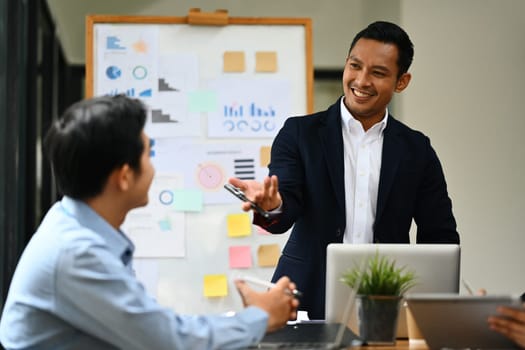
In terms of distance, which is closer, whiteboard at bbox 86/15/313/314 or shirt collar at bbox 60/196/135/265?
shirt collar at bbox 60/196/135/265

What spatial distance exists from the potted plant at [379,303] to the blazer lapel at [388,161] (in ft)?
2.28

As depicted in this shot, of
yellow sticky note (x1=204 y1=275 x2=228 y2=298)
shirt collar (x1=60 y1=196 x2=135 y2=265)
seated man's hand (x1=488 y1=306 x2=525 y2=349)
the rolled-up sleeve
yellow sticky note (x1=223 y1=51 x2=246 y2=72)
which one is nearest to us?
the rolled-up sleeve

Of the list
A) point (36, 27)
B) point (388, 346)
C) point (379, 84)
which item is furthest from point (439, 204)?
point (36, 27)

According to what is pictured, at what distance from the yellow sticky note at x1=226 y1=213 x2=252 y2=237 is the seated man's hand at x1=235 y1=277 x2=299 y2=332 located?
7.53 ft

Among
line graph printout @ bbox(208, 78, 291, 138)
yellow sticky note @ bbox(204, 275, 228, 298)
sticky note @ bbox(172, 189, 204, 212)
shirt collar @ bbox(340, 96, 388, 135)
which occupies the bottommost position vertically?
yellow sticky note @ bbox(204, 275, 228, 298)

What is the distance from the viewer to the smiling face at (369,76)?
2.70 m

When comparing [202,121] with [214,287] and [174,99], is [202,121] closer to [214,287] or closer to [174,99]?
[174,99]

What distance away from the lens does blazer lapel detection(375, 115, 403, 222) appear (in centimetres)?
265

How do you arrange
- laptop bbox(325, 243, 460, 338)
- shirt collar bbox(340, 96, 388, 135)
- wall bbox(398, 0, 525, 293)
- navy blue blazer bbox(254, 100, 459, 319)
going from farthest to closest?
wall bbox(398, 0, 525, 293), shirt collar bbox(340, 96, 388, 135), navy blue blazer bbox(254, 100, 459, 319), laptop bbox(325, 243, 460, 338)

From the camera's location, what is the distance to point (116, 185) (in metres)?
1.71

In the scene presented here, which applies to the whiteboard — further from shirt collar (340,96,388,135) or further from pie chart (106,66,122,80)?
shirt collar (340,96,388,135)

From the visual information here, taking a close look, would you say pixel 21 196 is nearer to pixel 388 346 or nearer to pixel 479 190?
pixel 479 190

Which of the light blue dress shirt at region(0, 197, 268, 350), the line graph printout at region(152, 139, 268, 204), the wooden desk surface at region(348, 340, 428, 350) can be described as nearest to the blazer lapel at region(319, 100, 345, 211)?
the wooden desk surface at region(348, 340, 428, 350)

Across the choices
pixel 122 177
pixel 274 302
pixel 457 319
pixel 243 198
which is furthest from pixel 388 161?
pixel 122 177
